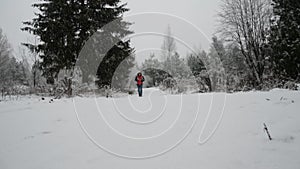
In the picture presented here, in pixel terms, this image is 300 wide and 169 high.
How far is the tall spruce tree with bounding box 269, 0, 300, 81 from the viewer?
53.9 ft

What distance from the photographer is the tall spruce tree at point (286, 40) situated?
1644 cm

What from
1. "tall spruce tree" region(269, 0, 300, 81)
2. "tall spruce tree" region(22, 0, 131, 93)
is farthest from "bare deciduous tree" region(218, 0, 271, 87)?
"tall spruce tree" region(22, 0, 131, 93)

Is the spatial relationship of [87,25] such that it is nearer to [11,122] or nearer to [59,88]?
[59,88]

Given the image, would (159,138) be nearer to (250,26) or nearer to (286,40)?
(286,40)

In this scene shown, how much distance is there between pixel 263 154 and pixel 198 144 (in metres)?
1.10

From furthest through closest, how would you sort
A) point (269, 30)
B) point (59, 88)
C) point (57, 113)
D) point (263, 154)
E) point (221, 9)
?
point (221, 9) < point (269, 30) < point (59, 88) < point (57, 113) < point (263, 154)

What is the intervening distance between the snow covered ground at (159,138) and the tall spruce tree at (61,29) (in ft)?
29.8

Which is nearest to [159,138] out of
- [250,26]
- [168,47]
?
[250,26]

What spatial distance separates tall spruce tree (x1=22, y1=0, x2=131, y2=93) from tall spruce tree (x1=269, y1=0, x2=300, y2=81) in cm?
1604

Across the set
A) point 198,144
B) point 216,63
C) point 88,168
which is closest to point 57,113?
point 88,168

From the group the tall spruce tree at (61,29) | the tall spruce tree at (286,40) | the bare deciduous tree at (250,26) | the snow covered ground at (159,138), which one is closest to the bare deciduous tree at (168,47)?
the bare deciduous tree at (250,26)

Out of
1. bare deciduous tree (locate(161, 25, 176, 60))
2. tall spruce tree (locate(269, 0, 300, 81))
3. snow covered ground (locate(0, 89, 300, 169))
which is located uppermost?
bare deciduous tree (locate(161, 25, 176, 60))

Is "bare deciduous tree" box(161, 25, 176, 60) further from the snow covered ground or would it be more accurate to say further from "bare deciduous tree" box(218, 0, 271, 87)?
the snow covered ground

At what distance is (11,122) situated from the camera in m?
5.10
